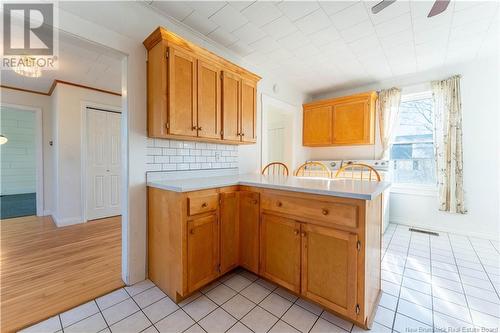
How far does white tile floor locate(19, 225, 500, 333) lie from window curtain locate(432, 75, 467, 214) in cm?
130

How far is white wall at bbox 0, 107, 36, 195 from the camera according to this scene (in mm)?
5930

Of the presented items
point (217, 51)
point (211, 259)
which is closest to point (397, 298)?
point (211, 259)

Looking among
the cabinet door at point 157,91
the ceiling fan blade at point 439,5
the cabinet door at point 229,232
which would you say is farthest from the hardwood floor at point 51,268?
the ceiling fan blade at point 439,5

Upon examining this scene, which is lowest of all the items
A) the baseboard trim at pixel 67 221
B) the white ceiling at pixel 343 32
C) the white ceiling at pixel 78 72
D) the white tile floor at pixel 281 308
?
the white tile floor at pixel 281 308

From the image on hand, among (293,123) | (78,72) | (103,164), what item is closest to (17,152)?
(103,164)

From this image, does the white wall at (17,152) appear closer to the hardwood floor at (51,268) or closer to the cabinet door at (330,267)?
the hardwood floor at (51,268)

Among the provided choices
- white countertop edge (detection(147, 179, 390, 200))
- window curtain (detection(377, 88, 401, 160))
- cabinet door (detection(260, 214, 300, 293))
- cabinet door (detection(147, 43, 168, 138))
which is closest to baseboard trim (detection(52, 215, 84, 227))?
white countertop edge (detection(147, 179, 390, 200))

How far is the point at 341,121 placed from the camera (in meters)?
3.96

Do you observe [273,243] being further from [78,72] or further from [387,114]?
[78,72]

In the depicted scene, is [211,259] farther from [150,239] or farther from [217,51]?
[217,51]

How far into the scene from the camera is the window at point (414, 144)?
138 inches

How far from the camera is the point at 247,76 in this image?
100 inches

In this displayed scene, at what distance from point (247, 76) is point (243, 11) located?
667 mm

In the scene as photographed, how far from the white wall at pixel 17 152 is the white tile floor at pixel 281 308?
23.6 ft
